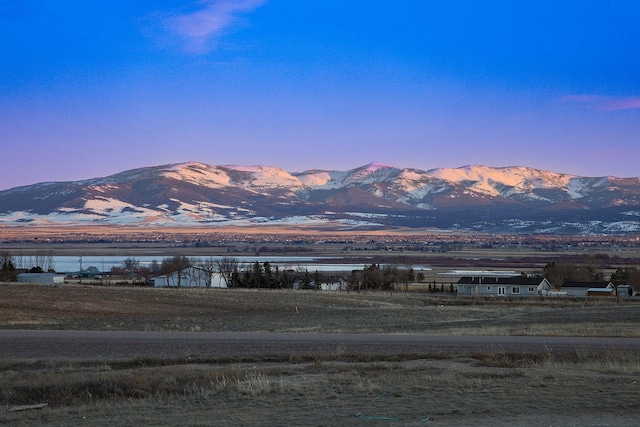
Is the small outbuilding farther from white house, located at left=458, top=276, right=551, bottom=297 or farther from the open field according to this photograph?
the open field

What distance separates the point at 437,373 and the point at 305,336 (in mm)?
12027

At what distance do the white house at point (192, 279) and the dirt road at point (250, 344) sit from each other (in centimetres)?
6124

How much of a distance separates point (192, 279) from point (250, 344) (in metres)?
68.8

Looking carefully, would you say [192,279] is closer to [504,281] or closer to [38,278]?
[38,278]

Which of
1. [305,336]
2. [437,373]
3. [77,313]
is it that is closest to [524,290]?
[77,313]

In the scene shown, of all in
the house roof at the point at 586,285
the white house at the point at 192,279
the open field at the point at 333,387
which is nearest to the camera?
the open field at the point at 333,387

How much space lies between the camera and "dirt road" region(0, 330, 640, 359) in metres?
23.8

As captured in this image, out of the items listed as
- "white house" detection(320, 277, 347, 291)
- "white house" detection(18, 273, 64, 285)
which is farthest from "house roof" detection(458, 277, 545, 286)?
"white house" detection(18, 273, 64, 285)

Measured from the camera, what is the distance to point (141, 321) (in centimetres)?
3875

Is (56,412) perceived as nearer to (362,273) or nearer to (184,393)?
(184,393)

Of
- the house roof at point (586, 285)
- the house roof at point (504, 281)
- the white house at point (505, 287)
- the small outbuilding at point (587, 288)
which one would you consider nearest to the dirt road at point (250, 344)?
the white house at point (505, 287)

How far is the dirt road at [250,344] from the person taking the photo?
2381cm

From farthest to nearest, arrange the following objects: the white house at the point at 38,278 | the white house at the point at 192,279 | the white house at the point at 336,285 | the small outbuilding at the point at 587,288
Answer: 1. the white house at the point at 192,279
2. the white house at the point at 336,285
3. the small outbuilding at the point at 587,288
4. the white house at the point at 38,278

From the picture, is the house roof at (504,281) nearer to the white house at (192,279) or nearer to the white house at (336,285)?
the white house at (336,285)
